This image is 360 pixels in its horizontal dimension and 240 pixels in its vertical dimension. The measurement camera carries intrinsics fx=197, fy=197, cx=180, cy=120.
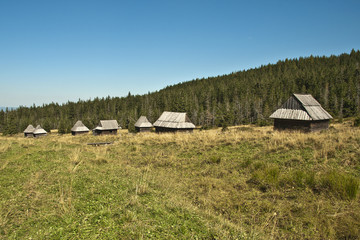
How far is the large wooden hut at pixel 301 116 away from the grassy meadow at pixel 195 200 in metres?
13.9

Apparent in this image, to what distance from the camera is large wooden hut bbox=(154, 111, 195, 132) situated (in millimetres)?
37125

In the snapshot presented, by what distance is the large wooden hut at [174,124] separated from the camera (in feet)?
A: 122

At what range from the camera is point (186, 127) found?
36875 mm

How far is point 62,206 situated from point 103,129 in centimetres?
5748

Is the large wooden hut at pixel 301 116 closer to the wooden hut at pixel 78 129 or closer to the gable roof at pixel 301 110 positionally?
the gable roof at pixel 301 110

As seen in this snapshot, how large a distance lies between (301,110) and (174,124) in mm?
20886

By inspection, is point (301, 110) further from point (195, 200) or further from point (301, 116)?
point (195, 200)

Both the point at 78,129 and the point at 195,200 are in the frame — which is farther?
the point at 78,129

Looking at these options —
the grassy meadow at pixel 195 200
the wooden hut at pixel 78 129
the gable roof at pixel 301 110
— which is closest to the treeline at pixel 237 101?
the wooden hut at pixel 78 129

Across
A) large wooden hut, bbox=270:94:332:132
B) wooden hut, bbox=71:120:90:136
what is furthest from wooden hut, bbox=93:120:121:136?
large wooden hut, bbox=270:94:332:132

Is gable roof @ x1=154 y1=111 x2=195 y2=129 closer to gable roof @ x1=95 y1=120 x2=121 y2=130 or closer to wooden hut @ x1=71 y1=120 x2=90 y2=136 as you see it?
gable roof @ x1=95 y1=120 x2=121 y2=130

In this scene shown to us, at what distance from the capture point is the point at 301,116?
23.2 metres

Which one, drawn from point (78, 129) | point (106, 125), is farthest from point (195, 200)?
point (78, 129)

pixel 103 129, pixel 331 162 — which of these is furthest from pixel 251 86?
pixel 331 162
